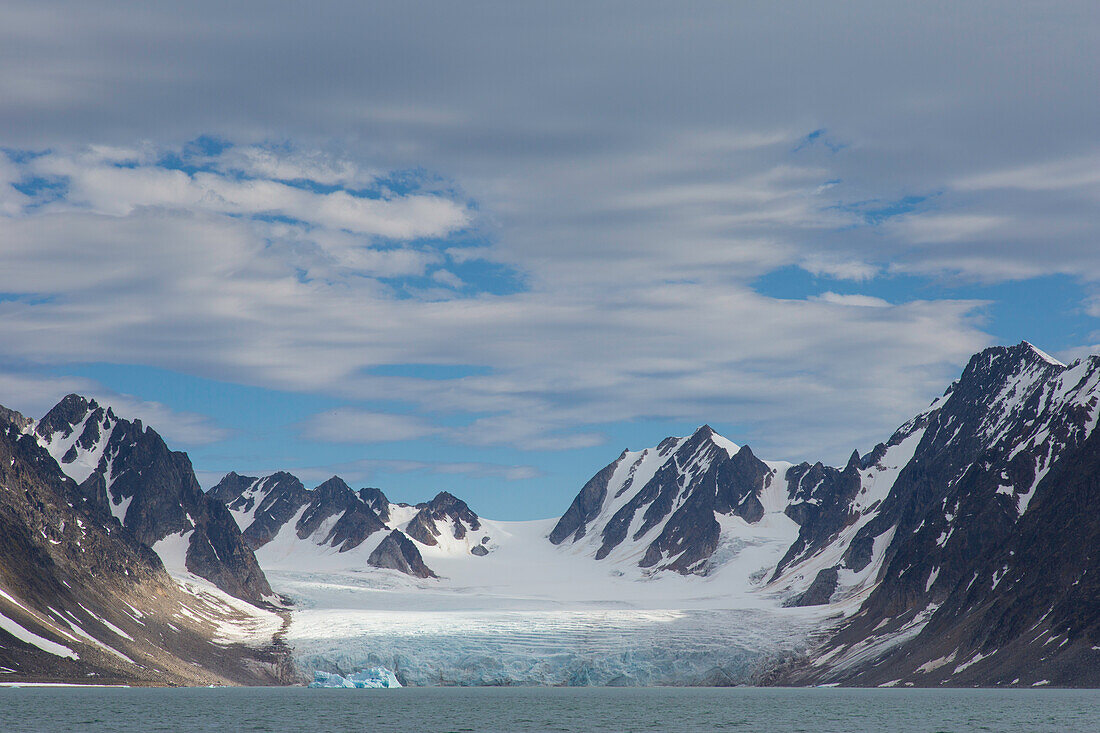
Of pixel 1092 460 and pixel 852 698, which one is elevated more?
pixel 1092 460

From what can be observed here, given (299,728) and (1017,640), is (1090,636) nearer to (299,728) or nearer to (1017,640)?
(1017,640)

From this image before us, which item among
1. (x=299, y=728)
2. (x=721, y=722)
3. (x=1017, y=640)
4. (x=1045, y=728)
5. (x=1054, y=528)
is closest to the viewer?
(x=1045, y=728)

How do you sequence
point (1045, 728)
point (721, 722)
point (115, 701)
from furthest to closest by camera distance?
point (115, 701)
point (721, 722)
point (1045, 728)

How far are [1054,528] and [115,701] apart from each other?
14542 centimetres

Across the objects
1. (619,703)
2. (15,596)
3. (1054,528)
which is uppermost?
(1054,528)

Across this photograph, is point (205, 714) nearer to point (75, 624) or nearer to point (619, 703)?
point (619, 703)

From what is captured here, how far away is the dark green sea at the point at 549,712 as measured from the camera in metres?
108

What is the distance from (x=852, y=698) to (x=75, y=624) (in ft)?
408

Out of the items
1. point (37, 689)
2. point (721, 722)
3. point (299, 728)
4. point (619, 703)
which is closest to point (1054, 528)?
point (619, 703)

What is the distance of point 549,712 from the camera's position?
5404 inches

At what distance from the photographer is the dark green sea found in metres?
108

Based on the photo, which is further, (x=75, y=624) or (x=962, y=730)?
(x=75, y=624)

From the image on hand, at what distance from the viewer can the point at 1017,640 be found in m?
180

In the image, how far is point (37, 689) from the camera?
168 metres
